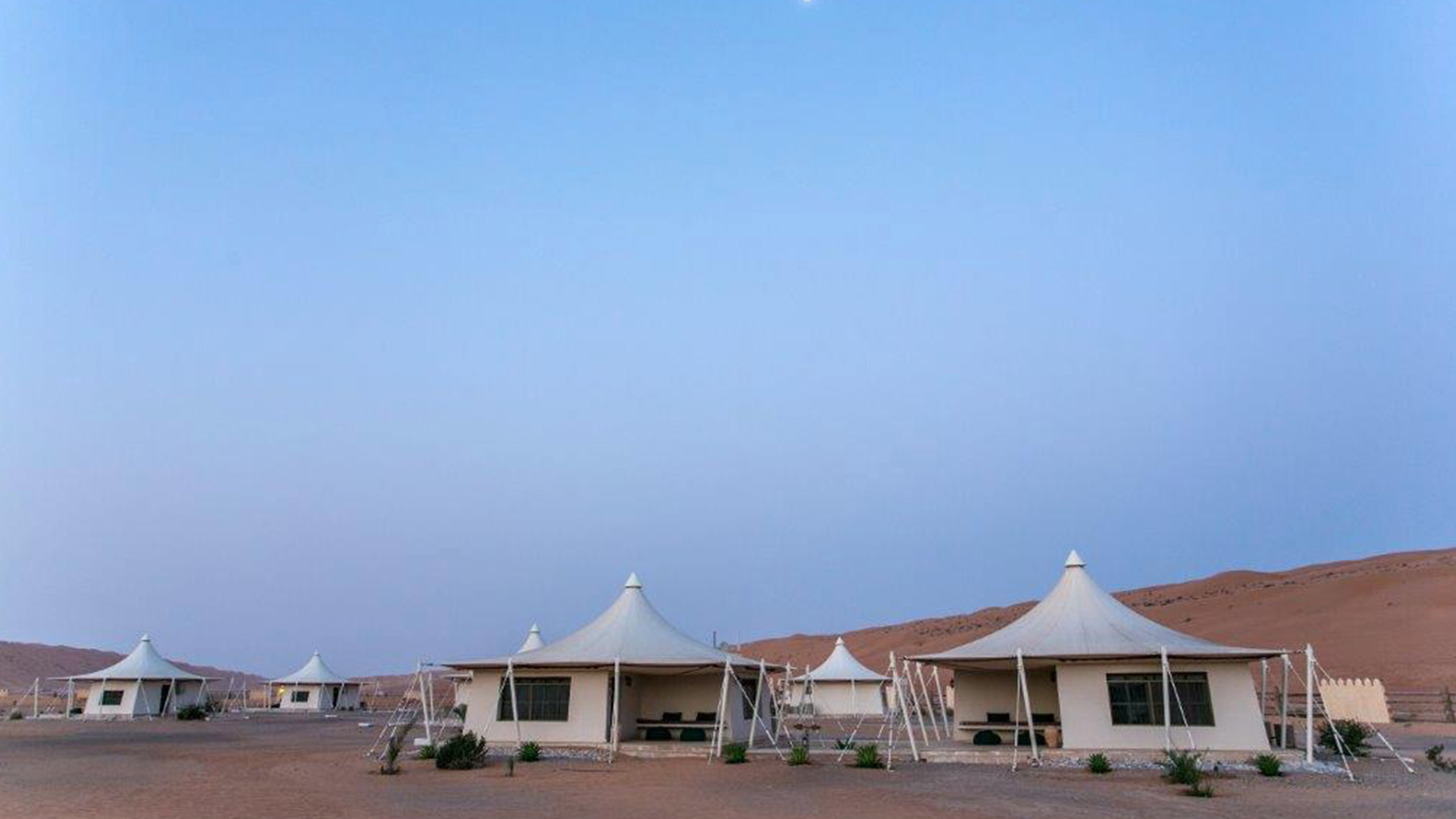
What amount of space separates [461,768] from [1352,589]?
48.9 m

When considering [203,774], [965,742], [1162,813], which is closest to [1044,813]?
[1162,813]

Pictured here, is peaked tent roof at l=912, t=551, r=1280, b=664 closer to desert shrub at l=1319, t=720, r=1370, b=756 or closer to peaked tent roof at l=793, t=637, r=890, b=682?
desert shrub at l=1319, t=720, r=1370, b=756

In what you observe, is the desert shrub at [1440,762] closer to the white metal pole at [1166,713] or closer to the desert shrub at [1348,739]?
the desert shrub at [1348,739]

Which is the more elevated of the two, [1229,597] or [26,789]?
[1229,597]

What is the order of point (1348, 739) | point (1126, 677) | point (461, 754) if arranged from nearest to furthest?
point (461, 754) → point (1126, 677) → point (1348, 739)

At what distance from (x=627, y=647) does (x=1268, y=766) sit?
42.9 feet

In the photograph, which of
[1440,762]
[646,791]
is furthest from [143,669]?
[1440,762]

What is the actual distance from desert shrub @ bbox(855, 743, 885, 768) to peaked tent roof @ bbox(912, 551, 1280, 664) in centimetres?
281

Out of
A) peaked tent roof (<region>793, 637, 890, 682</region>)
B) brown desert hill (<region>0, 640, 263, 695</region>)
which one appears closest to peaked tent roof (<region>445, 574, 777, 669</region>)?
peaked tent roof (<region>793, 637, 890, 682</region>)

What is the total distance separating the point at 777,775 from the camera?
17.1m

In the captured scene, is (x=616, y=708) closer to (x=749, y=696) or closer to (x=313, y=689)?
(x=749, y=696)

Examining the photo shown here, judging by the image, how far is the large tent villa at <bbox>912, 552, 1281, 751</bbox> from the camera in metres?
18.9

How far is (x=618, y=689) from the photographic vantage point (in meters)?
21.0

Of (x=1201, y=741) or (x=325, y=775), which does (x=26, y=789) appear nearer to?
(x=325, y=775)
